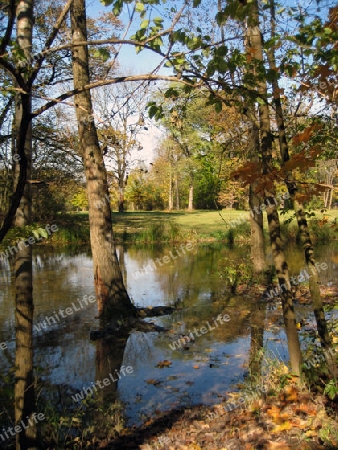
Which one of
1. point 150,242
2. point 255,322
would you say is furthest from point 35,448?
point 150,242

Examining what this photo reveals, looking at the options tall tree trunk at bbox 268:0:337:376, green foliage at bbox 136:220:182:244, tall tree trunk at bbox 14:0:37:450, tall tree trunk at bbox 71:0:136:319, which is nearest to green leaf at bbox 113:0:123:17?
tall tree trunk at bbox 14:0:37:450

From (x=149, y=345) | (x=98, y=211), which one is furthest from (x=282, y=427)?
(x=98, y=211)

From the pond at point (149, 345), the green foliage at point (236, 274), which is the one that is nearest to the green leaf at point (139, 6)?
the pond at point (149, 345)

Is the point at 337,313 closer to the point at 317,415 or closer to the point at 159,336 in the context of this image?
the point at 159,336

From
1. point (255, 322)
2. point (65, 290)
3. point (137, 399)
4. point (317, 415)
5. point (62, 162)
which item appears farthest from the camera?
point (62, 162)

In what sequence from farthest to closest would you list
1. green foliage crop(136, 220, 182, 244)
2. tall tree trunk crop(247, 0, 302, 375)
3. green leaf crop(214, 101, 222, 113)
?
green foliage crop(136, 220, 182, 244) < tall tree trunk crop(247, 0, 302, 375) < green leaf crop(214, 101, 222, 113)

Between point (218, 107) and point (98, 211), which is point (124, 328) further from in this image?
point (218, 107)

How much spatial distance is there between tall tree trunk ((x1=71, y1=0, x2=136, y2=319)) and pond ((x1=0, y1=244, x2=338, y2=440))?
2.20ft

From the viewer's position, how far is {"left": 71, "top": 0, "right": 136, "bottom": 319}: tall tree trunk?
27.6 feet

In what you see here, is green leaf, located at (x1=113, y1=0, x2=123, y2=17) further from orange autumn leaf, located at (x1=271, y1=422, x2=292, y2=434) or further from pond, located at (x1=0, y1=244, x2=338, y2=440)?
orange autumn leaf, located at (x1=271, y1=422, x2=292, y2=434)

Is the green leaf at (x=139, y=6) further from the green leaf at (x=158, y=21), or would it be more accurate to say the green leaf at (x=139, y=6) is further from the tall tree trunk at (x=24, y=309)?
the tall tree trunk at (x=24, y=309)

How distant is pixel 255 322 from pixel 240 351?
1657 millimetres

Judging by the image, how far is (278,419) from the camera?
13.1 ft

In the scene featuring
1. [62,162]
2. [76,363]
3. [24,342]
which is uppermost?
[62,162]
